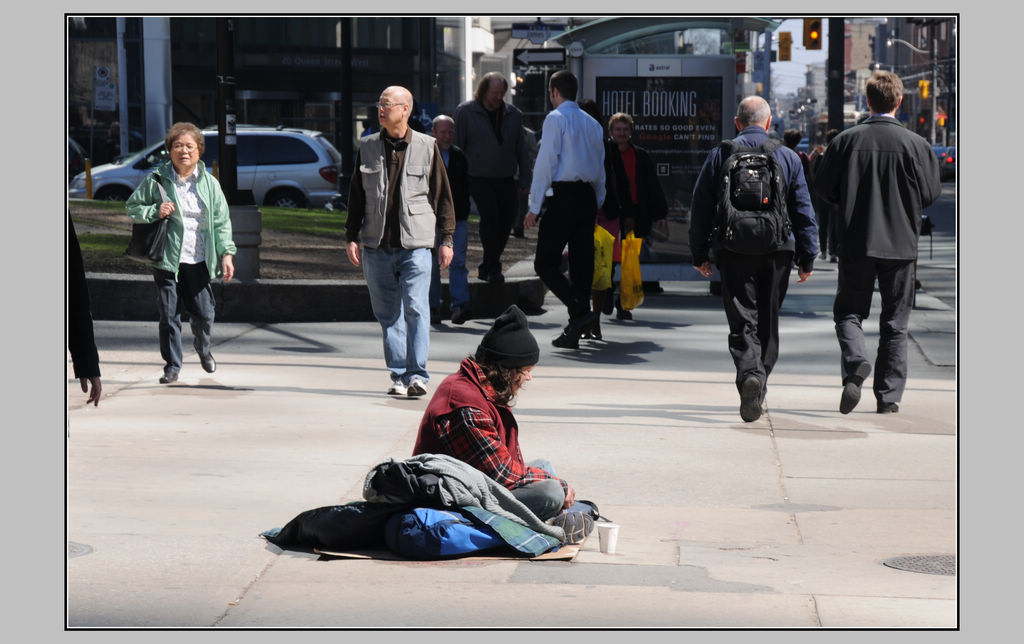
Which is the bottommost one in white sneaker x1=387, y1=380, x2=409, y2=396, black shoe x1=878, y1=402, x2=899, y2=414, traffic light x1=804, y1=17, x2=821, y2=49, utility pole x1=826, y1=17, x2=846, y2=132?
black shoe x1=878, y1=402, x2=899, y2=414

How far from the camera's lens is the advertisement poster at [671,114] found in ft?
49.4

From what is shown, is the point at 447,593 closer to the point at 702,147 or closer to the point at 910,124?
the point at 702,147

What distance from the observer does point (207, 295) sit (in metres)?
9.68

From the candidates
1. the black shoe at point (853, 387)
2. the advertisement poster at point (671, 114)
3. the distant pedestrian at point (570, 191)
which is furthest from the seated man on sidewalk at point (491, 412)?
the advertisement poster at point (671, 114)

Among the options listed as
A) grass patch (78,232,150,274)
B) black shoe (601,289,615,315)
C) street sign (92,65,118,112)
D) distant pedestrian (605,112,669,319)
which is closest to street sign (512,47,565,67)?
grass patch (78,232,150,274)

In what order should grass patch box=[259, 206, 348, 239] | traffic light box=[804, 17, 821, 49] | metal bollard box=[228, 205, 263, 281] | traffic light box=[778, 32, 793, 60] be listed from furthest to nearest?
traffic light box=[778, 32, 793, 60], traffic light box=[804, 17, 821, 49], grass patch box=[259, 206, 348, 239], metal bollard box=[228, 205, 263, 281]

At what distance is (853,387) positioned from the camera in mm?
8508

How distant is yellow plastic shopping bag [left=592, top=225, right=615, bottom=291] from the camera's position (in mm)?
11758

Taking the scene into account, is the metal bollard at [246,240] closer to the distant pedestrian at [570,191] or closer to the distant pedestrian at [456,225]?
the distant pedestrian at [456,225]

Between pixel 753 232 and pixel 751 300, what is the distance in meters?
0.46

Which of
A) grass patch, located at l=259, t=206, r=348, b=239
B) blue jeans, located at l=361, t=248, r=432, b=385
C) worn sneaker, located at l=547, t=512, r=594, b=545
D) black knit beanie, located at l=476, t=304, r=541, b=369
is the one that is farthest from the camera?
grass patch, located at l=259, t=206, r=348, b=239

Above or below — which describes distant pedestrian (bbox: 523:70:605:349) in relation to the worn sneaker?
above

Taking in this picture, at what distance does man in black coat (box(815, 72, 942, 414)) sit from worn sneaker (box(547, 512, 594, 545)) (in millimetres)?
3173

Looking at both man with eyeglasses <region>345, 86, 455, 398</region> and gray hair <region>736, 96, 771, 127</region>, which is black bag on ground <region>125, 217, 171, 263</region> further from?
gray hair <region>736, 96, 771, 127</region>
